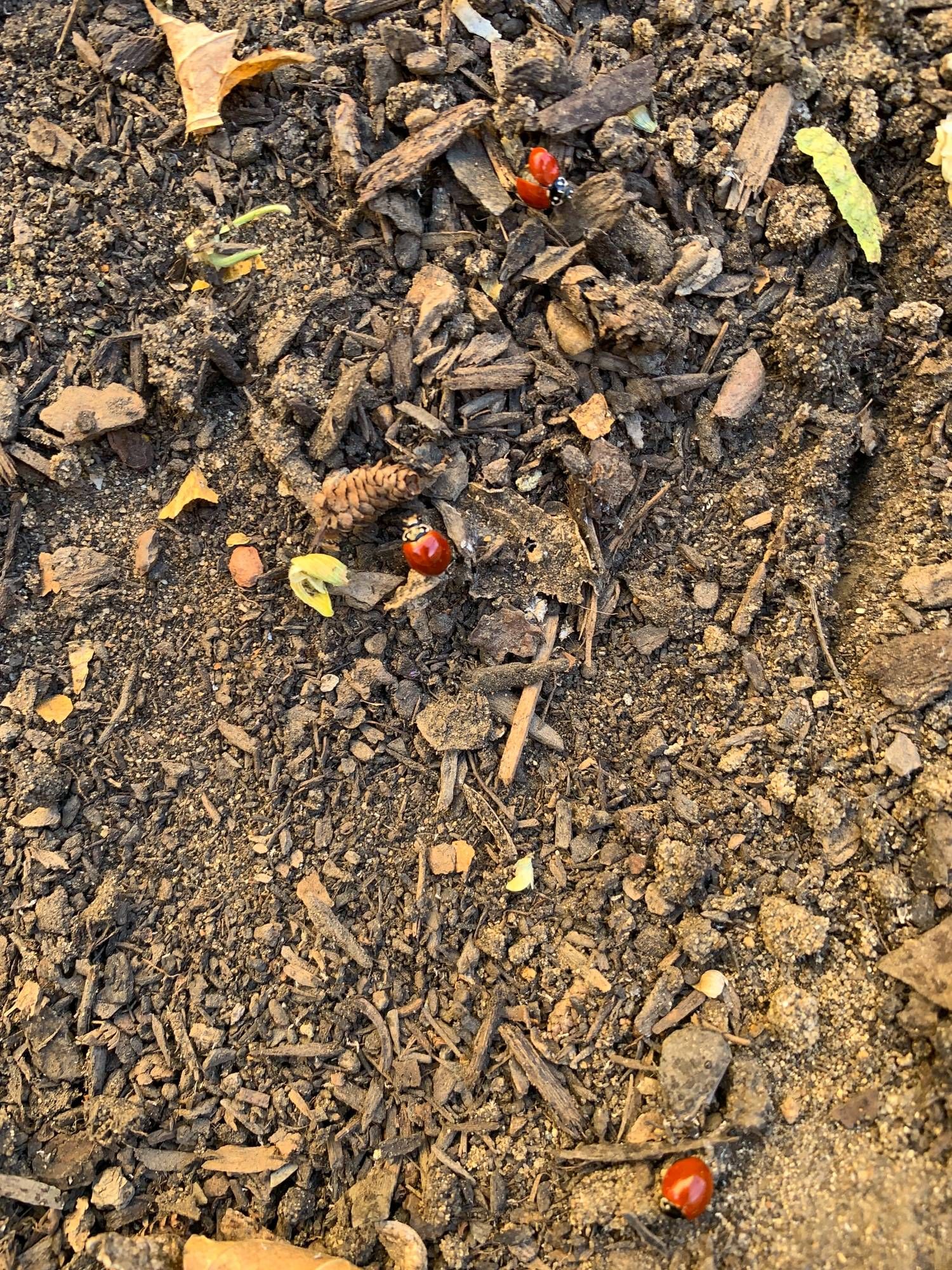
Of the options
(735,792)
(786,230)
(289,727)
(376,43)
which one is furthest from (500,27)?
(735,792)

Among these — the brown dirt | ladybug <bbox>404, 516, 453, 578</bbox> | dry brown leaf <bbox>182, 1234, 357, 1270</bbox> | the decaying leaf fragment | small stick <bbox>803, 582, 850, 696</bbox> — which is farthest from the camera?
the decaying leaf fragment

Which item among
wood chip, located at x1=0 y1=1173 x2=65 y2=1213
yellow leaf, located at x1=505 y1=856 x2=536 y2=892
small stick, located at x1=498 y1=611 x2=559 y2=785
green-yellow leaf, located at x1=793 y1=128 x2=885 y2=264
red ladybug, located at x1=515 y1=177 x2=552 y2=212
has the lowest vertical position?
wood chip, located at x1=0 y1=1173 x2=65 y2=1213

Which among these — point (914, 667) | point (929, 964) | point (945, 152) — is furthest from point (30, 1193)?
point (945, 152)

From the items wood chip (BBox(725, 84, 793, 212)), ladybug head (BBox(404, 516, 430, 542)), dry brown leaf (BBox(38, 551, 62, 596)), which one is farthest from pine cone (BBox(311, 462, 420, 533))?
wood chip (BBox(725, 84, 793, 212))

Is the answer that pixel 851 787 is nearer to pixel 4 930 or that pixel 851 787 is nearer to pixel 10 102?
pixel 4 930

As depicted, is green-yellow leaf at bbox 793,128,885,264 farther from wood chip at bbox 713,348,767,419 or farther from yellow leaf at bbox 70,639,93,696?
yellow leaf at bbox 70,639,93,696
